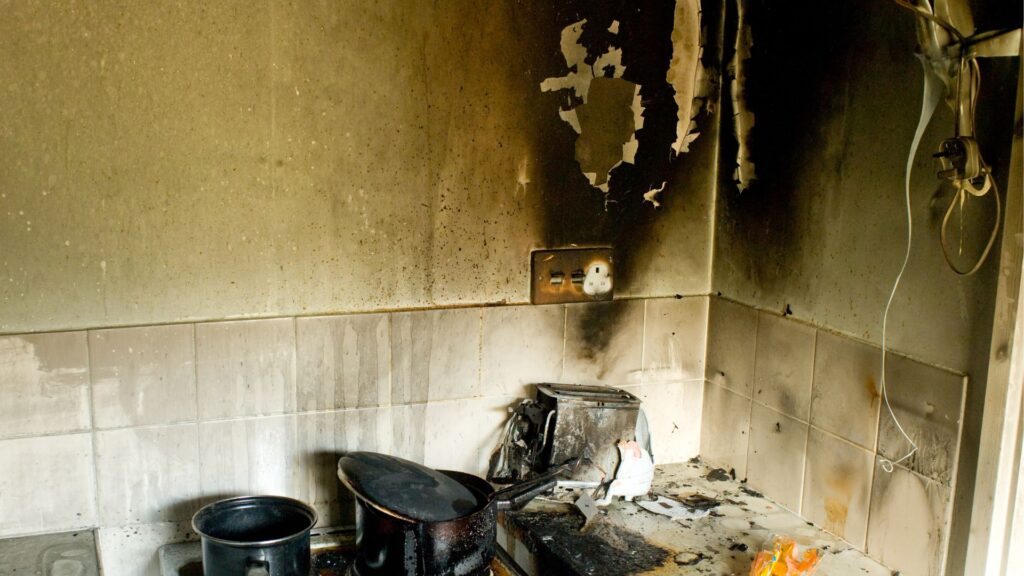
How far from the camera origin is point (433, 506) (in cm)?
142

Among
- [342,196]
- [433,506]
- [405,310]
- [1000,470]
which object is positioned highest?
[342,196]

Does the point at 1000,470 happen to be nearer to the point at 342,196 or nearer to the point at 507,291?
the point at 507,291

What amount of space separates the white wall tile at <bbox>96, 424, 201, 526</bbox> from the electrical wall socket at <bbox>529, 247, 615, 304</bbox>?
2.60 feet

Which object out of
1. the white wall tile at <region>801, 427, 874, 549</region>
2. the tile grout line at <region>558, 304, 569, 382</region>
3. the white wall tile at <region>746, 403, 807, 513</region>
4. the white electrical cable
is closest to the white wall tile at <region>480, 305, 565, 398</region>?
the tile grout line at <region>558, 304, 569, 382</region>

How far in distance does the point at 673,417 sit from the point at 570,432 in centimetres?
38

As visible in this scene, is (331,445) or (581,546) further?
(331,445)

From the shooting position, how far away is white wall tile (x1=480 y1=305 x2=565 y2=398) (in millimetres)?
1838

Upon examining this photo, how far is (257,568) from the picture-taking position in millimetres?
1337

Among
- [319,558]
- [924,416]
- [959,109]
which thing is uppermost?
[959,109]

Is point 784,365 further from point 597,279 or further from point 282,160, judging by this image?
point 282,160

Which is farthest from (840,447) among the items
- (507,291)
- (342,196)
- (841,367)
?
(342,196)

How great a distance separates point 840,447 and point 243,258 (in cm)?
125

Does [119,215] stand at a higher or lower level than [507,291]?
higher

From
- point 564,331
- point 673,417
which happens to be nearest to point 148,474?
point 564,331
